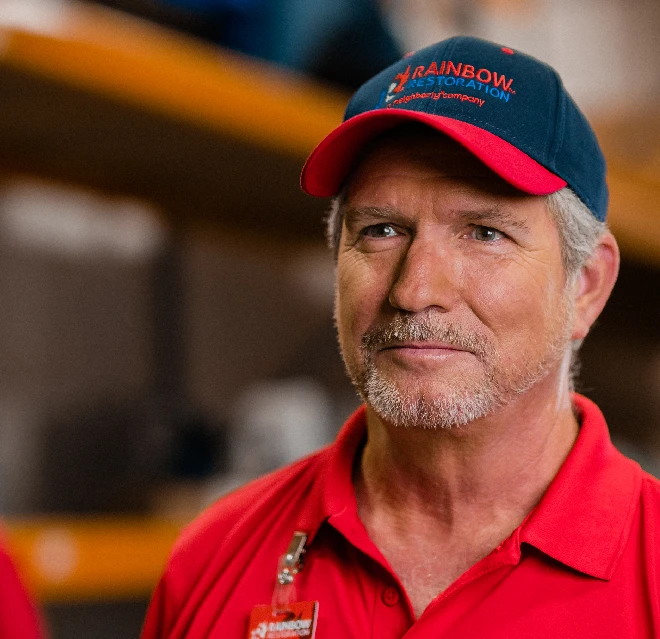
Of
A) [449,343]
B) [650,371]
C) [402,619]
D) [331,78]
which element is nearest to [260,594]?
[402,619]

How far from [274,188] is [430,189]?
140 centimetres

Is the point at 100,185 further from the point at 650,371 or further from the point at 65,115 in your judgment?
the point at 650,371

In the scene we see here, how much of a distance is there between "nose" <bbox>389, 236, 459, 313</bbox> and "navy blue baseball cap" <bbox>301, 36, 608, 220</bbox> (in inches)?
4.6

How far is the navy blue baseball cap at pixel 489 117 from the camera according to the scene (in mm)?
1136

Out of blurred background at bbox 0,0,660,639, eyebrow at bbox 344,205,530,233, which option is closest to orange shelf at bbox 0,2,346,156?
blurred background at bbox 0,0,660,639

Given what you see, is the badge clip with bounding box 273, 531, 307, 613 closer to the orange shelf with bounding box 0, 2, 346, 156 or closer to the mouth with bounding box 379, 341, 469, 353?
the mouth with bounding box 379, 341, 469, 353

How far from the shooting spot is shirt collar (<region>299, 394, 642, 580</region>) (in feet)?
3.46

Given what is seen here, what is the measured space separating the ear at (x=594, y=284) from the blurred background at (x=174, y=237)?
89 cm

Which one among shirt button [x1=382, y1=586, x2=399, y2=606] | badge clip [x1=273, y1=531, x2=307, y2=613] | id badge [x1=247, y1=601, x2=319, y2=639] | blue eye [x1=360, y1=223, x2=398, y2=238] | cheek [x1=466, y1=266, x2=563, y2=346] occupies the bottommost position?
id badge [x1=247, y1=601, x2=319, y2=639]

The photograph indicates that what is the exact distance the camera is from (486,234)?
1.17 m

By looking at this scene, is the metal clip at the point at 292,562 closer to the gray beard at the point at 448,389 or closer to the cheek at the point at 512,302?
the gray beard at the point at 448,389

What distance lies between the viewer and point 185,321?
2.66 m

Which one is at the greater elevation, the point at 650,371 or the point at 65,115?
the point at 65,115

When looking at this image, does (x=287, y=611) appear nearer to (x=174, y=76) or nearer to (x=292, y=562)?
(x=292, y=562)
